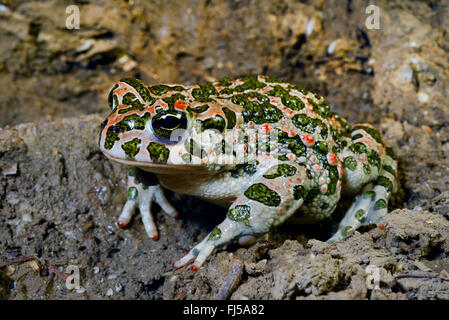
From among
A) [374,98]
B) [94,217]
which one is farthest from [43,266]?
[374,98]

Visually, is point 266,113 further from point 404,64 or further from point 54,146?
point 404,64

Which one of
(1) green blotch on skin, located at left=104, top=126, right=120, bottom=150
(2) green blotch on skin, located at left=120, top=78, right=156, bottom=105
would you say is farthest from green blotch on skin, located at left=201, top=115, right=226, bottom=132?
(1) green blotch on skin, located at left=104, top=126, right=120, bottom=150

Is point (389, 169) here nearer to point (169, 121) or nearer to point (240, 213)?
point (240, 213)

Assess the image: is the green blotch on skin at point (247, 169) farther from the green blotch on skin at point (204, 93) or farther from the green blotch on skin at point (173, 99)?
the green blotch on skin at point (173, 99)

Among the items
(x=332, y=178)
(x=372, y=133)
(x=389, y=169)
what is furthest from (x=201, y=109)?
(x=389, y=169)

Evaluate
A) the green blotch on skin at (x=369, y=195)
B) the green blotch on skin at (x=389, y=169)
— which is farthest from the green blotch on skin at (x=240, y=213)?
the green blotch on skin at (x=389, y=169)

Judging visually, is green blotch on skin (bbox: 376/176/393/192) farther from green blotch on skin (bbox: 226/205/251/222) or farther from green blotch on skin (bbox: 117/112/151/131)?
green blotch on skin (bbox: 117/112/151/131)
